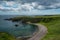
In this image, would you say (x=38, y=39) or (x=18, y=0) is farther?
(x=18, y=0)

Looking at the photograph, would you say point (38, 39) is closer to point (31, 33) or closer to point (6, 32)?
point (31, 33)

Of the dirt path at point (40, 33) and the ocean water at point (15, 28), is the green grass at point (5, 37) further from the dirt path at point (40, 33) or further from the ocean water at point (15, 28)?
the dirt path at point (40, 33)

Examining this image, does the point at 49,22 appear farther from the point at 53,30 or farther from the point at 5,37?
the point at 5,37

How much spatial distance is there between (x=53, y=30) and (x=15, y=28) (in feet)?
3.13

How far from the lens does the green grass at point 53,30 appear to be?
4137mm

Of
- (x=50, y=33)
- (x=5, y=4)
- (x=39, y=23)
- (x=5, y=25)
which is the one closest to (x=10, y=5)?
(x=5, y=4)

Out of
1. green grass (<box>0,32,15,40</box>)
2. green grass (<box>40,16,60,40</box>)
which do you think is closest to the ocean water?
green grass (<box>0,32,15,40</box>)

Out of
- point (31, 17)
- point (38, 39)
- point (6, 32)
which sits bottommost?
point (38, 39)

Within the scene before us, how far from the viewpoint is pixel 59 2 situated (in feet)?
14.5

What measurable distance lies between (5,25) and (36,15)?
836 millimetres

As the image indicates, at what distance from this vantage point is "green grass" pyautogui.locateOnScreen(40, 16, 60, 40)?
13.6ft

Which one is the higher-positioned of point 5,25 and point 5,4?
point 5,4

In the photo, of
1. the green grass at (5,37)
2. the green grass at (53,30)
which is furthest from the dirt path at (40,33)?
the green grass at (5,37)

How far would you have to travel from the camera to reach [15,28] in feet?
13.9
